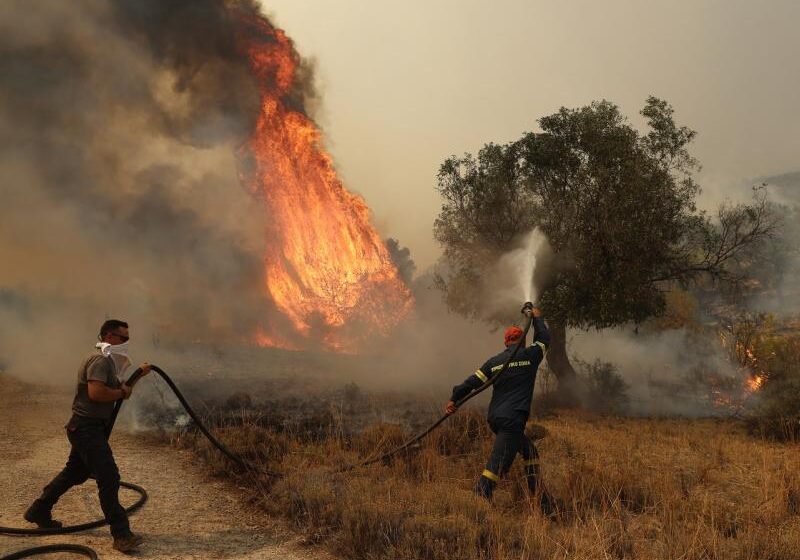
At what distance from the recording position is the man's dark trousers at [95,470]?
18.2 ft

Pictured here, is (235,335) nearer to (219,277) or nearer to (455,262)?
(219,277)

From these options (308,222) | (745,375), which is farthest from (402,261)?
(745,375)

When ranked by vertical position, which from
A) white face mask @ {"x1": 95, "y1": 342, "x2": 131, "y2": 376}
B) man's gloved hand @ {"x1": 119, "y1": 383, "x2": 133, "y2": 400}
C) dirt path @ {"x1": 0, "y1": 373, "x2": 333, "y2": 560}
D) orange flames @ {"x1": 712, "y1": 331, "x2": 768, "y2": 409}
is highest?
orange flames @ {"x1": 712, "y1": 331, "x2": 768, "y2": 409}

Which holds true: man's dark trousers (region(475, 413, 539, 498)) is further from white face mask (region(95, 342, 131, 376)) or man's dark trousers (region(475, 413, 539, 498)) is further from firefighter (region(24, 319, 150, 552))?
white face mask (region(95, 342, 131, 376))

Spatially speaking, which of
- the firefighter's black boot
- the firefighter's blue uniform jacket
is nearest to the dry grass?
the firefighter's black boot

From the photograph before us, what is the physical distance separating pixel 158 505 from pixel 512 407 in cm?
480

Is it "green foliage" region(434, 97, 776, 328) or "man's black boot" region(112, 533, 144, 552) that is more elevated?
"green foliage" region(434, 97, 776, 328)

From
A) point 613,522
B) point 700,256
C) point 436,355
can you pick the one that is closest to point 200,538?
point 613,522

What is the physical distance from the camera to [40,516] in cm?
591

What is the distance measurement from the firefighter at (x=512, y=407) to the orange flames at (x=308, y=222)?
74.6ft

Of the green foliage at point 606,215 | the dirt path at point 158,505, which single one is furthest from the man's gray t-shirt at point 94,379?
the green foliage at point 606,215

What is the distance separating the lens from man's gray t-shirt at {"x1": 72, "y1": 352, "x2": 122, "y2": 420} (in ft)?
18.5

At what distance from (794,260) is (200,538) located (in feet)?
286

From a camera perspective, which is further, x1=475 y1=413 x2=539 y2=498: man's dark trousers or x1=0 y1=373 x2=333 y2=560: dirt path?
x1=475 y1=413 x2=539 y2=498: man's dark trousers
